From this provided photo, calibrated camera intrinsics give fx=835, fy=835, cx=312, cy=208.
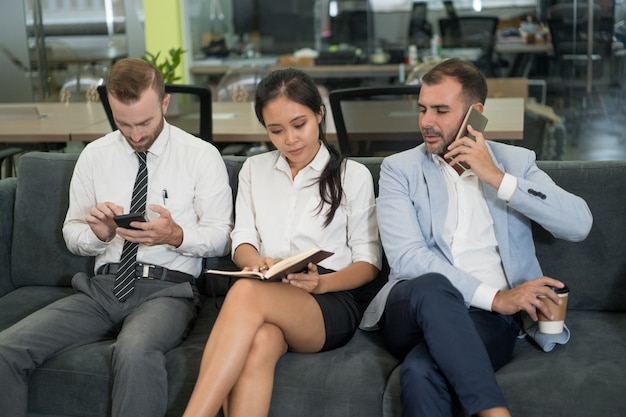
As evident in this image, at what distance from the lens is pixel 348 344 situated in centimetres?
237

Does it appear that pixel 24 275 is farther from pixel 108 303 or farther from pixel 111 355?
pixel 111 355

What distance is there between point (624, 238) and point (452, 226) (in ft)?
1.84

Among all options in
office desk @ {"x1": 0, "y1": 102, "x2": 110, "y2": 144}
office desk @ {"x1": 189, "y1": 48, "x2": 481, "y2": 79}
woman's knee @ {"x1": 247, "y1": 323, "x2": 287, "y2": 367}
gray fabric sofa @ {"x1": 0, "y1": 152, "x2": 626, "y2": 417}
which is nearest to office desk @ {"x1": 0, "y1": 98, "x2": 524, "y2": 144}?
office desk @ {"x1": 0, "y1": 102, "x2": 110, "y2": 144}

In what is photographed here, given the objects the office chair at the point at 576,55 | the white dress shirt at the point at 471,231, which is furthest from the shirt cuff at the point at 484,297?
the office chair at the point at 576,55

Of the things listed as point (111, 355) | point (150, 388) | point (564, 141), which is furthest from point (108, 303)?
point (564, 141)

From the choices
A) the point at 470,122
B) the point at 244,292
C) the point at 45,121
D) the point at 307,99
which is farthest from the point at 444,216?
the point at 45,121

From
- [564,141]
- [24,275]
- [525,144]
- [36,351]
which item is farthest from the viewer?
[564,141]

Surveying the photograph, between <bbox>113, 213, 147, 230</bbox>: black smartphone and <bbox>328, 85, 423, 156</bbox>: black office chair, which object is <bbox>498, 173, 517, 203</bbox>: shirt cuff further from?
<bbox>328, 85, 423, 156</bbox>: black office chair

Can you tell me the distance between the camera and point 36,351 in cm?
226

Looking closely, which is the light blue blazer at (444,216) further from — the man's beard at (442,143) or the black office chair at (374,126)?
the black office chair at (374,126)

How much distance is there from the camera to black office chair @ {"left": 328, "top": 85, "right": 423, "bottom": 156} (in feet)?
11.5

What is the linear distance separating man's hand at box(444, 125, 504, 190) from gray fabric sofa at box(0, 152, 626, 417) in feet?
1.28

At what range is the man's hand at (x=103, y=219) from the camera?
2406 millimetres

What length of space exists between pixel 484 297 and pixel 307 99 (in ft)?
2.47
